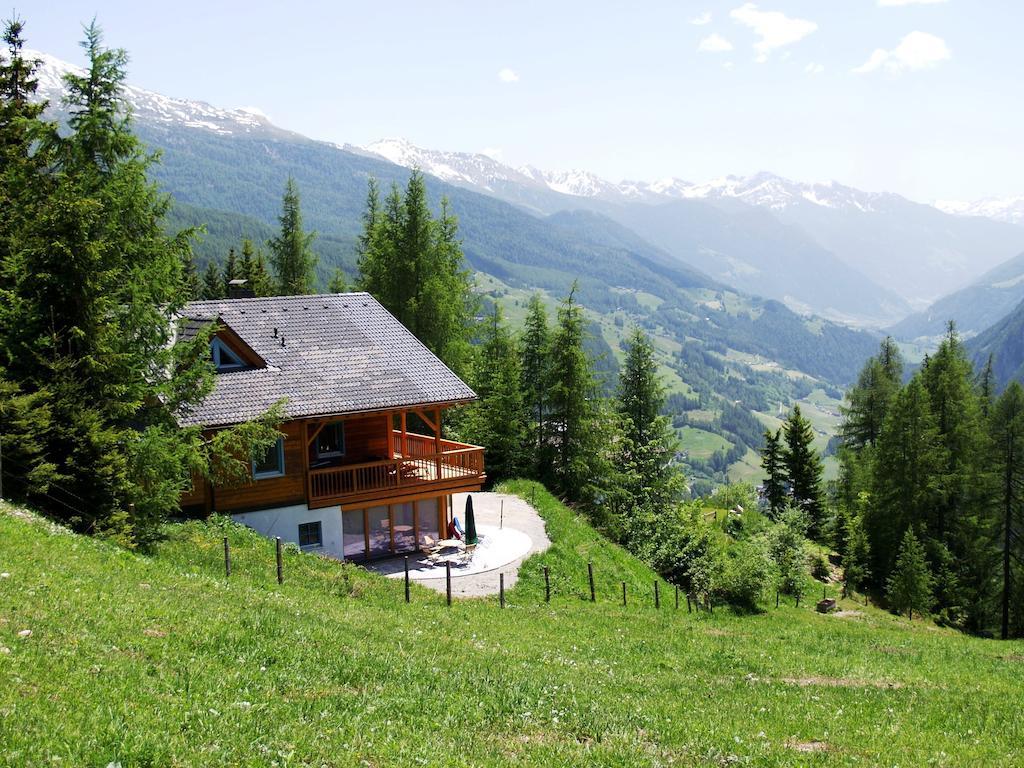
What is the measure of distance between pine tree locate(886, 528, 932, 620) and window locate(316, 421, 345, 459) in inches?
1235

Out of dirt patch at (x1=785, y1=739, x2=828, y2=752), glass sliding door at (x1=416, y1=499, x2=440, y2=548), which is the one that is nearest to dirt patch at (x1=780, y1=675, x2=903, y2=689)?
dirt patch at (x1=785, y1=739, x2=828, y2=752)

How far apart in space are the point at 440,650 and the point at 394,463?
48.7 ft

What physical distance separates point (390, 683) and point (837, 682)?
376 inches

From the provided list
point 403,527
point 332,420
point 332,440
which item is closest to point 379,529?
point 403,527

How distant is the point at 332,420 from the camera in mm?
28453

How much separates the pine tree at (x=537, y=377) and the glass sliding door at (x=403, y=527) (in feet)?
41.8

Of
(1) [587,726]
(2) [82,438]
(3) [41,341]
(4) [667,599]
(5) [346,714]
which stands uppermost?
(3) [41,341]

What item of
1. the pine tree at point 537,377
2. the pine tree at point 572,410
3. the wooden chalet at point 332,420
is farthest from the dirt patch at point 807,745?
the pine tree at point 537,377

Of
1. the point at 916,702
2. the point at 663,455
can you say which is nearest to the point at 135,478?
the point at 916,702

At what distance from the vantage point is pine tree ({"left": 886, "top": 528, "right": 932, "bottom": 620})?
1727 inches

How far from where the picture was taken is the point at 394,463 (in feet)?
96.7

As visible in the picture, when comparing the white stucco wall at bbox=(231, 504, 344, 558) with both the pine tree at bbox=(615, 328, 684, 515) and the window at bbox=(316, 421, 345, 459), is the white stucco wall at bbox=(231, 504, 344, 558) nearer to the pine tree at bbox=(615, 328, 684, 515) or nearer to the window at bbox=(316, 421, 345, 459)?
the window at bbox=(316, 421, 345, 459)

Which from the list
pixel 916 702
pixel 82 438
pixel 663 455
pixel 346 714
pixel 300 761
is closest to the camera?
pixel 300 761

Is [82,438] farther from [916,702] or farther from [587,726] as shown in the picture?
[916,702]
